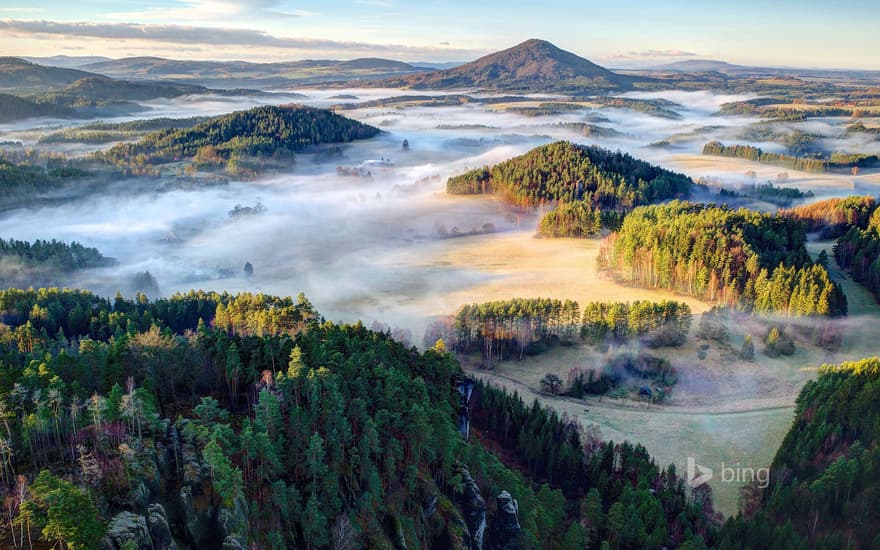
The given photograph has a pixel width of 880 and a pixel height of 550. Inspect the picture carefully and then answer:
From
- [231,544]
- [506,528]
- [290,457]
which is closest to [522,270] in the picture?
[506,528]

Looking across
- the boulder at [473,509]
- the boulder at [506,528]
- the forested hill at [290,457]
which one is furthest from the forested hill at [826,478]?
the boulder at [473,509]

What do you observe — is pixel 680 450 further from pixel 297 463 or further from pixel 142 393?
pixel 142 393

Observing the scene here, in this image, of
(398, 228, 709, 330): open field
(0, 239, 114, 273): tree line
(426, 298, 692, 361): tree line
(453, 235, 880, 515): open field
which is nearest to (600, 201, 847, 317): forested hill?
(398, 228, 709, 330): open field

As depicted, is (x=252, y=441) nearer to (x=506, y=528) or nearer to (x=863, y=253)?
(x=506, y=528)

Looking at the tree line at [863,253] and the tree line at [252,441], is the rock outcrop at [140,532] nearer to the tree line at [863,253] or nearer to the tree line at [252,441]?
the tree line at [252,441]

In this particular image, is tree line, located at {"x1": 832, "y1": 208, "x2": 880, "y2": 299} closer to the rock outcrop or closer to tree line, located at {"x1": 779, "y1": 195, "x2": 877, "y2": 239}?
tree line, located at {"x1": 779, "y1": 195, "x2": 877, "y2": 239}

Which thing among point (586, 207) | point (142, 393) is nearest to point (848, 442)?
point (142, 393)

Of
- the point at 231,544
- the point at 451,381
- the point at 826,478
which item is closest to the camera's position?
the point at 231,544
